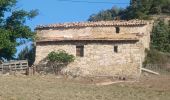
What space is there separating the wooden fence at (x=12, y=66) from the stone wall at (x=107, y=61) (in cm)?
321

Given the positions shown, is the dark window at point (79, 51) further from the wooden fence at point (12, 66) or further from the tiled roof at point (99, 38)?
the wooden fence at point (12, 66)

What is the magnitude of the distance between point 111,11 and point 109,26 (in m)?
32.3

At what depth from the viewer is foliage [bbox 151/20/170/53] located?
168 feet

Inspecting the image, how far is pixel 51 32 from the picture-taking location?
4156 cm

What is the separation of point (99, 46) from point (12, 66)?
6.87 metres

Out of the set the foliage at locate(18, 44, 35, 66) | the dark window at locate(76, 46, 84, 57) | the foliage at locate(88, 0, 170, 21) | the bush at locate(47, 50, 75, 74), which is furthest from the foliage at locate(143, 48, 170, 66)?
the foliage at locate(88, 0, 170, 21)

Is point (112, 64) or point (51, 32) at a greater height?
point (51, 32)

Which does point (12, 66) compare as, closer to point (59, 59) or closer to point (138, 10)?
point (59, 59)

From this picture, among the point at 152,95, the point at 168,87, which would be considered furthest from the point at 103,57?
the point at 152,95

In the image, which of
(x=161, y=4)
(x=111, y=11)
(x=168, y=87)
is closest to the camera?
(x=168, y=87)

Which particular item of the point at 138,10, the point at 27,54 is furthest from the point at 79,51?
the point at 138,10

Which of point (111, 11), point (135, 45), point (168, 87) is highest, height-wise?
point (111, 11)

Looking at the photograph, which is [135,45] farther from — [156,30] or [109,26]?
[156,30]

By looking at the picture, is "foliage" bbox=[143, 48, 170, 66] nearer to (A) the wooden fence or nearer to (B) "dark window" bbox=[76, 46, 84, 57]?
(B) "dark window" bbox=[76, 46, 84, 57]
